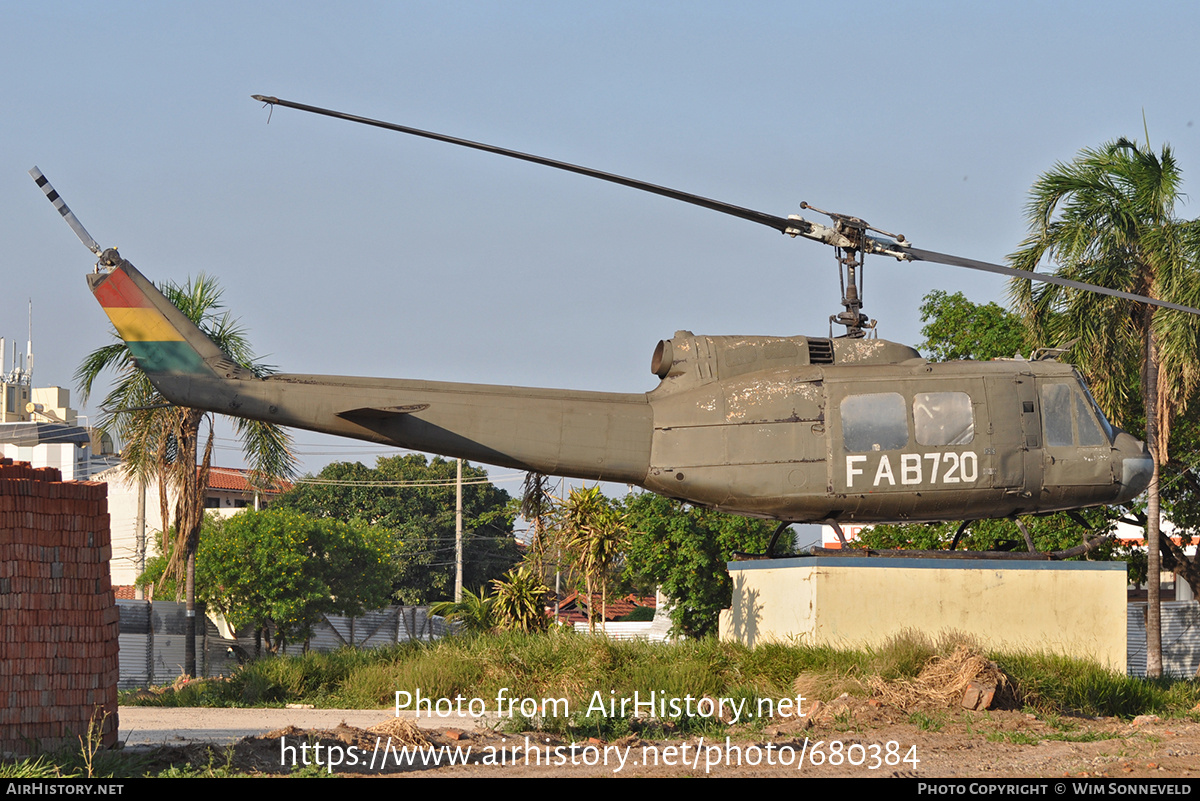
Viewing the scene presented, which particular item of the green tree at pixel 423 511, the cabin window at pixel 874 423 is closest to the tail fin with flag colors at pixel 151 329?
the cabin window at pixel 874 423

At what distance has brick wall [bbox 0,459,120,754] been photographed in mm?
10172

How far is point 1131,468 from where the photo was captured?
39.8ft

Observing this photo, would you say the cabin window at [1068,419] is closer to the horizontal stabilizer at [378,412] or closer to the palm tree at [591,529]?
the horizontal stabilizer at [378,412]

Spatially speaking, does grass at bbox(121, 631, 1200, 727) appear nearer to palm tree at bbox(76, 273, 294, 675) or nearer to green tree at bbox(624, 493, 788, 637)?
palm tree at bbox(76, 273, 294, 675)

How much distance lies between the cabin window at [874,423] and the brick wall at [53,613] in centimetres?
719

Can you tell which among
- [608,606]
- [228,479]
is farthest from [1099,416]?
[228,479]

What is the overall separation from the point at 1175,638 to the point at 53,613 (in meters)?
35.2

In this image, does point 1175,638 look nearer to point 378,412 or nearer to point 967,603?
point 967,603

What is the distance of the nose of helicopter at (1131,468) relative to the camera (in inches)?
476

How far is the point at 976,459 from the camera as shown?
1152 centimetres

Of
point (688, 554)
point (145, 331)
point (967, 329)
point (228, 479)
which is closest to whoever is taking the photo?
point (145, 331)

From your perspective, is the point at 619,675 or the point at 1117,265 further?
the point at 1117,265

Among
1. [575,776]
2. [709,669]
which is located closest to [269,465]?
[709,669]

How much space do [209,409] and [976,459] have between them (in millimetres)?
7710
